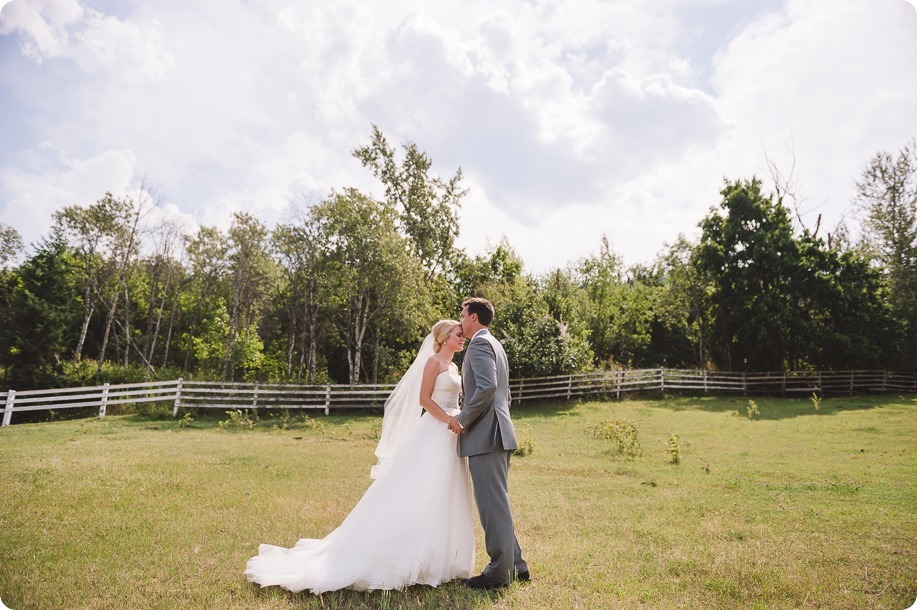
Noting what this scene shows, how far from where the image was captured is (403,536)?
13.0 ft

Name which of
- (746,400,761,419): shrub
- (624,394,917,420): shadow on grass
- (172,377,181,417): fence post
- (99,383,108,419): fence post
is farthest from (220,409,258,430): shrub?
(746,400,761,419): shrub

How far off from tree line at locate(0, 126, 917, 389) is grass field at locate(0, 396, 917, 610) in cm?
992

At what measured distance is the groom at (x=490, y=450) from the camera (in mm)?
3932

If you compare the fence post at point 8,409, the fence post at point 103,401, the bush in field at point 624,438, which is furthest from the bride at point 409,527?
the fence post at point 8,409

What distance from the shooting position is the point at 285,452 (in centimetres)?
1064

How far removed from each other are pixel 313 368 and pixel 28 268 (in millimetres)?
12262

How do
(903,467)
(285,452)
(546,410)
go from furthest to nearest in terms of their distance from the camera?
(546,410) < (285,452) < (903,467)

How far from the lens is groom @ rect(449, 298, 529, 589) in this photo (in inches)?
155

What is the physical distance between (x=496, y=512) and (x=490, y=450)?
493 millimetres

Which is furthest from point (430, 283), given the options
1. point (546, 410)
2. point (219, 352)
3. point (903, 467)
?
point (903, 467)

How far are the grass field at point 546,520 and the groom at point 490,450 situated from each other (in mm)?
201

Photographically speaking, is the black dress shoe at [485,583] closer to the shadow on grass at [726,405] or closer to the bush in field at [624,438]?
the bush in field at [624,438]

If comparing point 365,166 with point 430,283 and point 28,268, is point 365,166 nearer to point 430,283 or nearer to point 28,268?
point 430,283

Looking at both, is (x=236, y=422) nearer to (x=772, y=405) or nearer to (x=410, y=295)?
(x=410, y=295)
